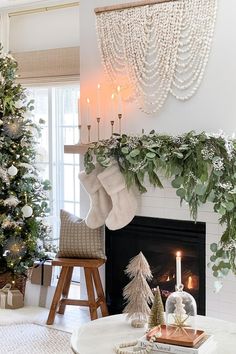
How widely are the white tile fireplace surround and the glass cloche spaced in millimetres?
1282

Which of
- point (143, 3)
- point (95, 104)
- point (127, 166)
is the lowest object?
point (127, 166)

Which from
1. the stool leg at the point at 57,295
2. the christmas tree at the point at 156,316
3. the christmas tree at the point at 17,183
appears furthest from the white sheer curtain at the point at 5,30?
the christmas tree at the point at 156,316

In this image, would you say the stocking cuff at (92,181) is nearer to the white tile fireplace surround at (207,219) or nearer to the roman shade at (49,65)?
the white tile fireplace surround at (207,219)

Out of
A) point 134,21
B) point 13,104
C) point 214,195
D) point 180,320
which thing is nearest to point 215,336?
point 180,320

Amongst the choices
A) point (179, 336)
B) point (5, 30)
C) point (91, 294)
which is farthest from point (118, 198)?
point (5, 30)

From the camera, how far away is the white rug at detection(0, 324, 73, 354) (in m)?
3.67

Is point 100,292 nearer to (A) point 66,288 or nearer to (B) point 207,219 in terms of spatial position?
(A) point 66,288

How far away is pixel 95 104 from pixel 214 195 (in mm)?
1344

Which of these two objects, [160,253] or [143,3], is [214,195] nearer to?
[160,253]

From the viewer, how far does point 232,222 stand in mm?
3516

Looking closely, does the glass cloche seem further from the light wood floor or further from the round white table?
the light wood floor

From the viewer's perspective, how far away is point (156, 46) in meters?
3.94

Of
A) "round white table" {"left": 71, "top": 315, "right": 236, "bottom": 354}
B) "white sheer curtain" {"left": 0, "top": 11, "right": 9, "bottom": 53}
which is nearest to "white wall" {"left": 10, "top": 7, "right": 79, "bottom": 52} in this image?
"white sheer curtain" {"left": 0, "top": 11, "right": 9, "bottom": 53}

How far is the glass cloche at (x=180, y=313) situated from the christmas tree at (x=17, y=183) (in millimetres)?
2348
